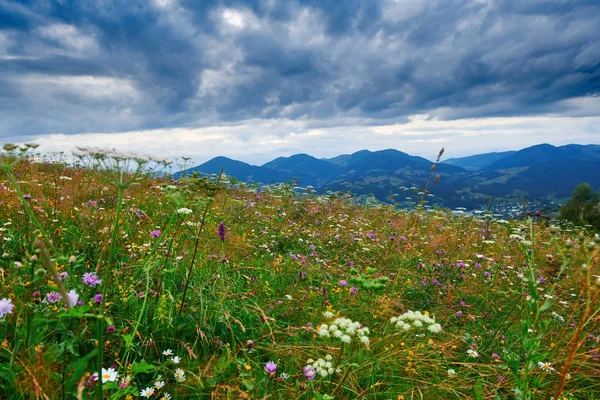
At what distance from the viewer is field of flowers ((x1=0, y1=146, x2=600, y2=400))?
2061mm

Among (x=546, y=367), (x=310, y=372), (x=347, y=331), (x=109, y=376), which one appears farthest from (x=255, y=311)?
(x=546, y=367)

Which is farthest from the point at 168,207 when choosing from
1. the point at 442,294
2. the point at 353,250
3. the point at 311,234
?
the point at 442,294

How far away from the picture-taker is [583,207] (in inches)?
2461

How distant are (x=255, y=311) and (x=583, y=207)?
3212 inches

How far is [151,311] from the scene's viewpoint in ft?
10.5

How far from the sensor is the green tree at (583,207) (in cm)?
5734

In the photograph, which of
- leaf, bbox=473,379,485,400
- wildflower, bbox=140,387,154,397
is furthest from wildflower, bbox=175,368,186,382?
leaf, bbox=473,379,485,400

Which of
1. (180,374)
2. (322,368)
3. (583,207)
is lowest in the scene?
(583,207)

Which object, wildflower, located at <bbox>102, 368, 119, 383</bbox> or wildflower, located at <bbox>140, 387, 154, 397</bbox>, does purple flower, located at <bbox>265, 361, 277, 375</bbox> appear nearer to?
wildflower, located at <bbox>140, 387, 154, 397</bbox>

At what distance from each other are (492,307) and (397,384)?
2974 mm

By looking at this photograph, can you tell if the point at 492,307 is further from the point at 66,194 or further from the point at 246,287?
the point at 66,194

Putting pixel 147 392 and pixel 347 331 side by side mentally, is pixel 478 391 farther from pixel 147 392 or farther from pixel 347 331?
pixel 147 392

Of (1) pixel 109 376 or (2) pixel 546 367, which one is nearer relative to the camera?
(1) pixel 109 376

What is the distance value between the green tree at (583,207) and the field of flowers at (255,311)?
6653 centimetres
